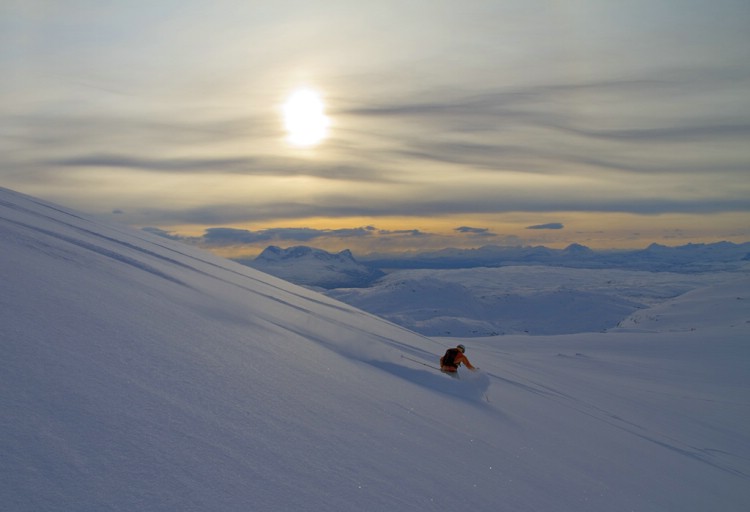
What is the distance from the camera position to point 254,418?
3740 millimetres

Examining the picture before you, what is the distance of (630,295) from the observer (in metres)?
111

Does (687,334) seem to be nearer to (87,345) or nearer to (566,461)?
(566,461)

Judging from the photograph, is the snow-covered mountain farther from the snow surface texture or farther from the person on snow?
the snow surface texture

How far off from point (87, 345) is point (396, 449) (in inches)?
85.7

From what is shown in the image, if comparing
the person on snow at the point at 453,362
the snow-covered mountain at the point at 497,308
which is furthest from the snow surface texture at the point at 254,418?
the snow-covered mountain at the point at 497,308

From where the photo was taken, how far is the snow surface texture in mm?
2680

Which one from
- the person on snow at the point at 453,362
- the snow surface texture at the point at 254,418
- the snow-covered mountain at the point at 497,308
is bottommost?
the snow surface texture at the point at 254,418

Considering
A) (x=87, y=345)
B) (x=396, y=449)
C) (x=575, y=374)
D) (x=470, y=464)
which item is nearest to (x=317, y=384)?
(x=396, y=449)

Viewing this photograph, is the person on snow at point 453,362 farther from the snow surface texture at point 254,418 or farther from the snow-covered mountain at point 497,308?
the snow-covered mountain at point 497,308

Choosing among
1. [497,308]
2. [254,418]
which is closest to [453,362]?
[254,418]

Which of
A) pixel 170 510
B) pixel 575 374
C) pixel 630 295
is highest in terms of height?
pixel 630 295

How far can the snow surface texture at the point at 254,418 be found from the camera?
8.79 feet

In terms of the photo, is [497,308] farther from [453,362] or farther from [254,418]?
[254,418]

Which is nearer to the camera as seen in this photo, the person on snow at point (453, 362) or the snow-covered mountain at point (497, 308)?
the person on snow at point (453, 362)
